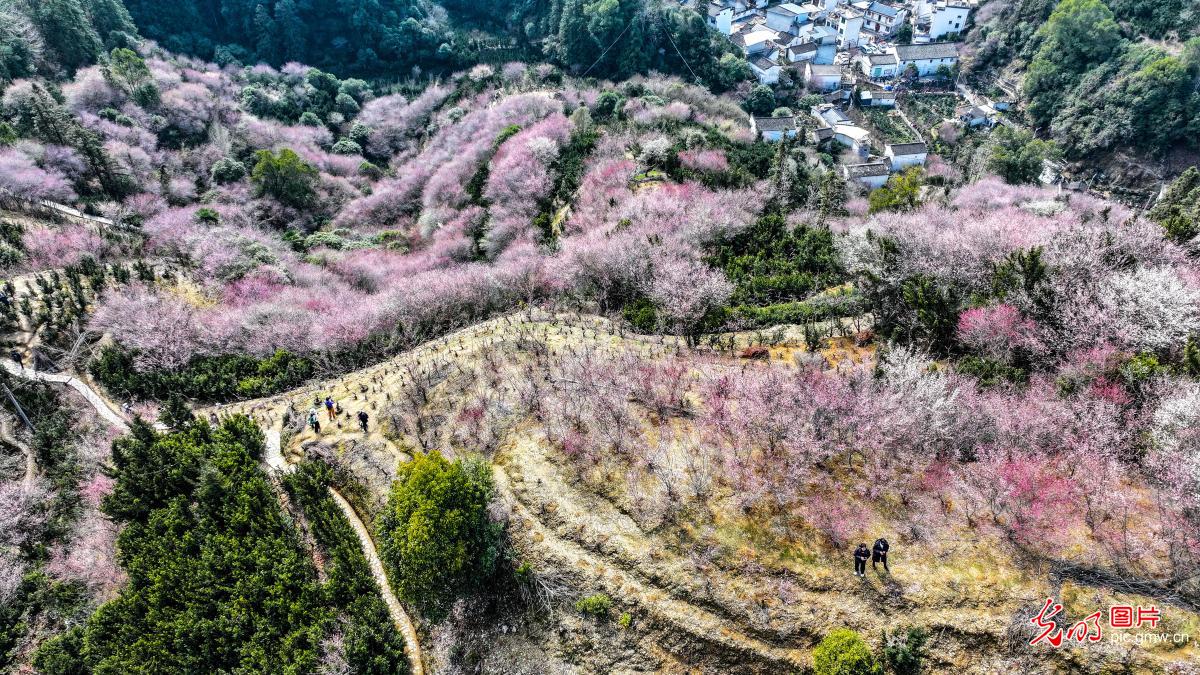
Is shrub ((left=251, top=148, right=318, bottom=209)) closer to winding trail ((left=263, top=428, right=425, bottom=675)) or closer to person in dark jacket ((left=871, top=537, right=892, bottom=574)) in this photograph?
winding trail ((left=263, top=428, right=425, bottom=675))

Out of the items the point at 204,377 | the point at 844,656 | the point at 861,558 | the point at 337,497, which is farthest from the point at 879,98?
the point at 204,377

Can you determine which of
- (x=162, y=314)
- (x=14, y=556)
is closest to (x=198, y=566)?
(x=14, y=556)

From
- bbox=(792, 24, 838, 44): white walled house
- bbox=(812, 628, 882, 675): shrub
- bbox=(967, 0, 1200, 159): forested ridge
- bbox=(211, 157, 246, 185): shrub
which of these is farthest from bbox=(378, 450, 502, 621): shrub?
bbox=(792, 24, 838, 44): white walled house

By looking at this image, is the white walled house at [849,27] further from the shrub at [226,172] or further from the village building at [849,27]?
the shrub at [226,172]

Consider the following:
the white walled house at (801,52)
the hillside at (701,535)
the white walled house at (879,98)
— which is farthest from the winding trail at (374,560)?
the white walled house at (801,52)

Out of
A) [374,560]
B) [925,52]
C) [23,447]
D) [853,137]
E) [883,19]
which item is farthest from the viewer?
[883,19]

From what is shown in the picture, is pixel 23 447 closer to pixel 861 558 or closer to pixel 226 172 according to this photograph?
pixel 226 172
